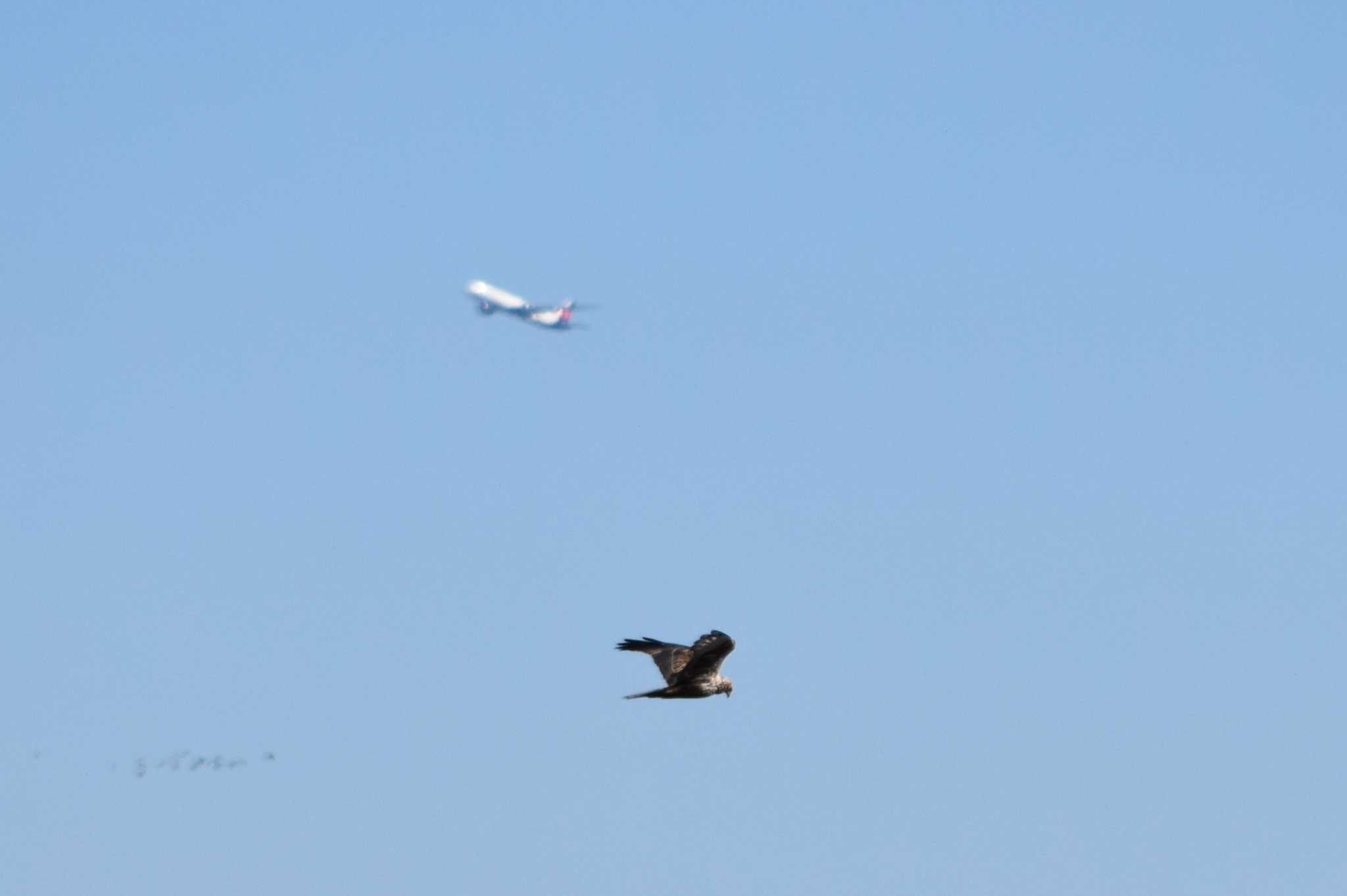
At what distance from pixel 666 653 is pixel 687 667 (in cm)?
82

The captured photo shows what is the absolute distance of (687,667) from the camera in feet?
250

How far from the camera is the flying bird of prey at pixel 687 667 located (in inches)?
2972

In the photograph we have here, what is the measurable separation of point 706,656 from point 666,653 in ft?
5.26

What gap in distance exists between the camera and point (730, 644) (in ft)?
244

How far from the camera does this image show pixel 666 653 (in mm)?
76375

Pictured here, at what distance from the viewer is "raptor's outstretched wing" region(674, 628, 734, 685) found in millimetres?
74062

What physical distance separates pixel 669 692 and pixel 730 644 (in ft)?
9.46

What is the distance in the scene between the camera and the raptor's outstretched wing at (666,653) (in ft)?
249

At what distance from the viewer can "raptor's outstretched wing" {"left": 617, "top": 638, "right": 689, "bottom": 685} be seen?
249 ft

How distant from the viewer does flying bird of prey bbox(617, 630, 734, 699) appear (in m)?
75.5

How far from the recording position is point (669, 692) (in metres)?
75.8

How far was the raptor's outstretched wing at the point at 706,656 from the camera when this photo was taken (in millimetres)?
74062

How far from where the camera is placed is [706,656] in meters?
75.4
